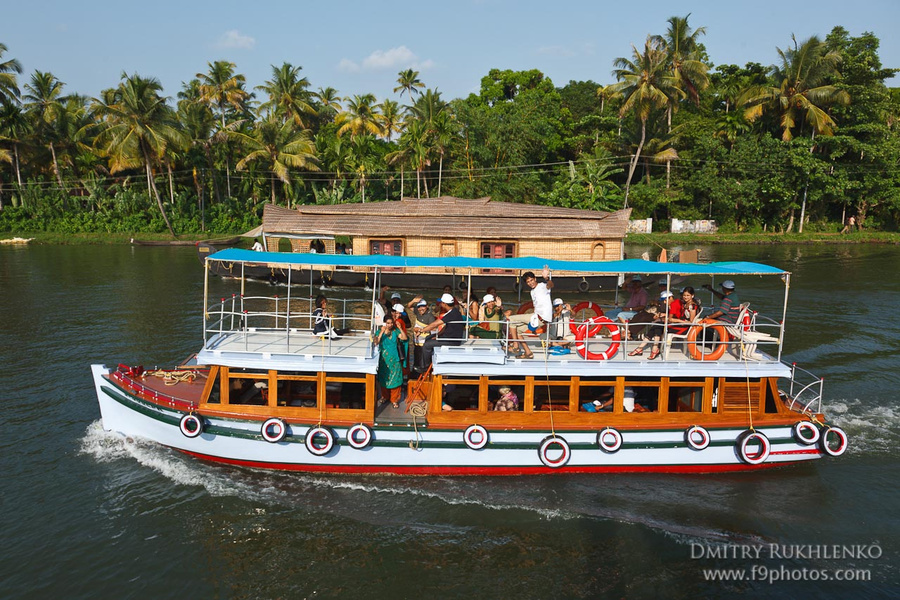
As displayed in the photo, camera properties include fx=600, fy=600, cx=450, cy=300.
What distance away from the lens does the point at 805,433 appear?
37.5 feet

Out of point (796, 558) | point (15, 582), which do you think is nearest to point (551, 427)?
point (796, 558)

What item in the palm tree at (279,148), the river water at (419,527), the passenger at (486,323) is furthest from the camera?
the palm tree at (279,148)

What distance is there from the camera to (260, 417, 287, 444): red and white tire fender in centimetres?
1098

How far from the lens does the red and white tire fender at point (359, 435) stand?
10953mm

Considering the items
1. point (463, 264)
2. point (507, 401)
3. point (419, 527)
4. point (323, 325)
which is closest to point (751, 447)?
point (507, 401)

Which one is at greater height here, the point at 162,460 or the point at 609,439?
the point at 609,439

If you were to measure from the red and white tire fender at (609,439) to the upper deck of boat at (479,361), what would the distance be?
1097 millimetres

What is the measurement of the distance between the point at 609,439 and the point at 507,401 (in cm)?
201

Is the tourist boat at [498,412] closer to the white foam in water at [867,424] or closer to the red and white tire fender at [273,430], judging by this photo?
the red and white tire fender at [273,430]

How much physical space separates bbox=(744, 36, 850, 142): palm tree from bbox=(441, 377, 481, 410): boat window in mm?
47300

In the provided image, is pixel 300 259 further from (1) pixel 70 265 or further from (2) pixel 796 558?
(1) pixel 70 265

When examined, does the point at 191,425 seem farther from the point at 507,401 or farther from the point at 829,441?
the point at 829,441

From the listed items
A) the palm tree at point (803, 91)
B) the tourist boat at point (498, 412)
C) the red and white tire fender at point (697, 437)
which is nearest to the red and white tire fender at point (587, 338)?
the tourist boat at point (498, 412)

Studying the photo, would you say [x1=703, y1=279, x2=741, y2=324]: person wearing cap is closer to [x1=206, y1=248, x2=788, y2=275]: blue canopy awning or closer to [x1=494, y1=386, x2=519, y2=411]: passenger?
[x1=206, y1=248, x2=788, y2=275]: blue canopy awning
